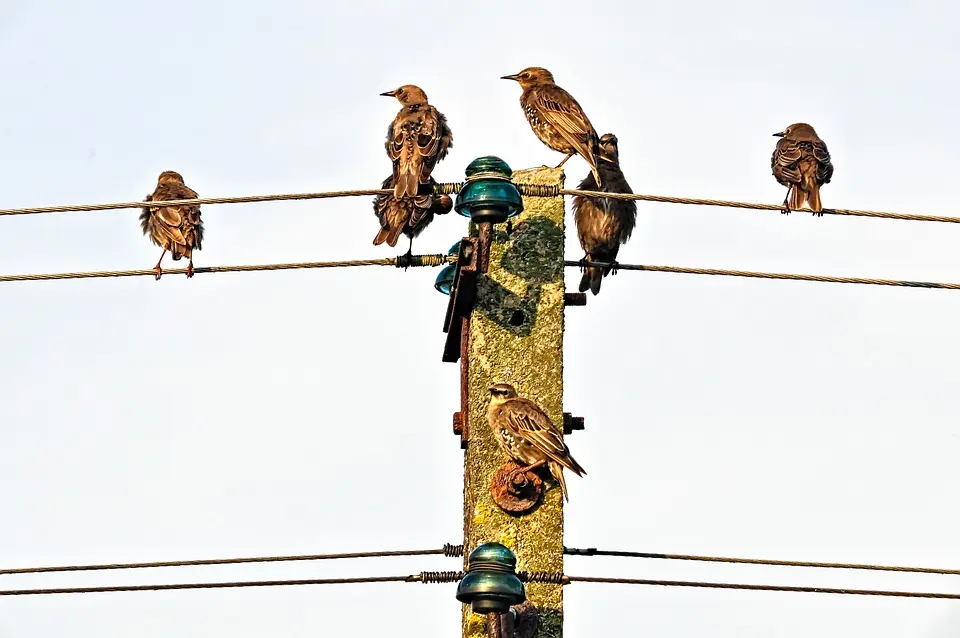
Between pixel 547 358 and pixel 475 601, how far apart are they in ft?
5.46

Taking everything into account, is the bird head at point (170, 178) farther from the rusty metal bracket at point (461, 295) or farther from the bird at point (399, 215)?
the rusty metal bracket at point (461, 295)

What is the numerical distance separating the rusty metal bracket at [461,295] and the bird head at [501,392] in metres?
0.44

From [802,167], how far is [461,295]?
258 inches

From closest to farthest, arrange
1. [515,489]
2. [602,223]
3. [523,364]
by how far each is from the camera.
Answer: [515,489], [523,364], [602,223]

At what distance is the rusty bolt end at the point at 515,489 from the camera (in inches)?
394

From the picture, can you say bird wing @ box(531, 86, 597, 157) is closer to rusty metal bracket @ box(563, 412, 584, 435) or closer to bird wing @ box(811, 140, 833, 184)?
bird wing @ box(811, 140, 833, 184)

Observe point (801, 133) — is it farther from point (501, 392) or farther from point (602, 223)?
point (501, 392)

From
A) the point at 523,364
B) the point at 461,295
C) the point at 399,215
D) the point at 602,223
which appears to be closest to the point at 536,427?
the point at 523,364

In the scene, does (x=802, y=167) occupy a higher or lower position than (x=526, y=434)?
higher

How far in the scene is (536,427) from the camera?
32.2 feet

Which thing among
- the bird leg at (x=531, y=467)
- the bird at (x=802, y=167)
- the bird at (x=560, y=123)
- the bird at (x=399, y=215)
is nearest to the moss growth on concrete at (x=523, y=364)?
the bird leg at (x=531, y=467)

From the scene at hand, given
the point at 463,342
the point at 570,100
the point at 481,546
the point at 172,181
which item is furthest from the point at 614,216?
the point at 481,546

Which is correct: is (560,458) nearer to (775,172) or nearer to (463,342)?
(463,342)

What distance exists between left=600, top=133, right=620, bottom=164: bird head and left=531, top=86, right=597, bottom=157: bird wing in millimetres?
775
